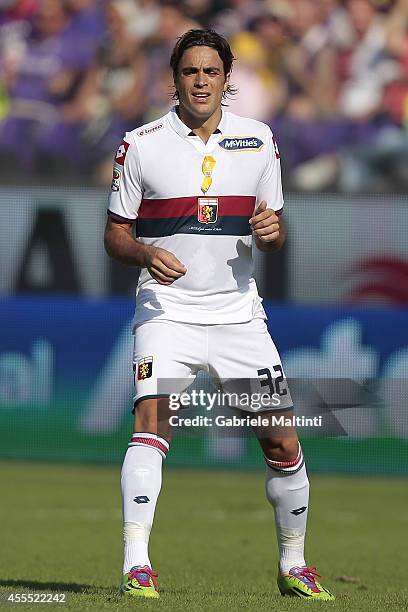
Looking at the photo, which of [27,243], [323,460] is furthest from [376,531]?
[27,243]

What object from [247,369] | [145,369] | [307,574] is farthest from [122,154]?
[307,574]

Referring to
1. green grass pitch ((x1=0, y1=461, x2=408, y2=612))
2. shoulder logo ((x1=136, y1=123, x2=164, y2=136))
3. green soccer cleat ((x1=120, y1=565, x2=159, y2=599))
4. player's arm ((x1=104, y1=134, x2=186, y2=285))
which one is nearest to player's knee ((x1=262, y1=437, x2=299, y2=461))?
green grass pitch ((x1=0, y1=461, x2=408, y2=612))

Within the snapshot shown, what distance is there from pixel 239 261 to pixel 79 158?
9.38 m

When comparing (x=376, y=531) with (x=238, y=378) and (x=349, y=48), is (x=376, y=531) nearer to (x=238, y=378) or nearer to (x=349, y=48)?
(x=238, y=378)

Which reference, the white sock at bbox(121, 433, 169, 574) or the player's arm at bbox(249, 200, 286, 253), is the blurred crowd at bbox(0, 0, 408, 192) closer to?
the player's arm at bbox(249, 200, 286, 253)

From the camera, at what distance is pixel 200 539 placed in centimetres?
817

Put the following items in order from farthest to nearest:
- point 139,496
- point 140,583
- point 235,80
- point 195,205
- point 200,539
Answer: point 235,80 → point 200,539 → point 195,205 → point 139,496 → point 140,583

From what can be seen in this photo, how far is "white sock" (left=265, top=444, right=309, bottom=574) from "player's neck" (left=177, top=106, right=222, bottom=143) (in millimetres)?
1329

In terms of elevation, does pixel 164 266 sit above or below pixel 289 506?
above

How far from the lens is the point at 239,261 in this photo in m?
5.12

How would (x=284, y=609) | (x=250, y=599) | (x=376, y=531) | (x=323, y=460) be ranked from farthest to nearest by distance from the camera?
1. (x=323, y=460)
2. (x=376, y=531)
3. (x=250, y=599)
4. (x=284, y=609)


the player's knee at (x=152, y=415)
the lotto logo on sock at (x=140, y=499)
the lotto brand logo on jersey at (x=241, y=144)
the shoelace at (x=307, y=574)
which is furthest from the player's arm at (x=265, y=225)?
the shoelace at (x=307, y=574)

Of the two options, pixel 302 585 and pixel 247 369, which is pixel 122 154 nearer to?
pixel 247 369

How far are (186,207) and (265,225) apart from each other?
319 millimetres
